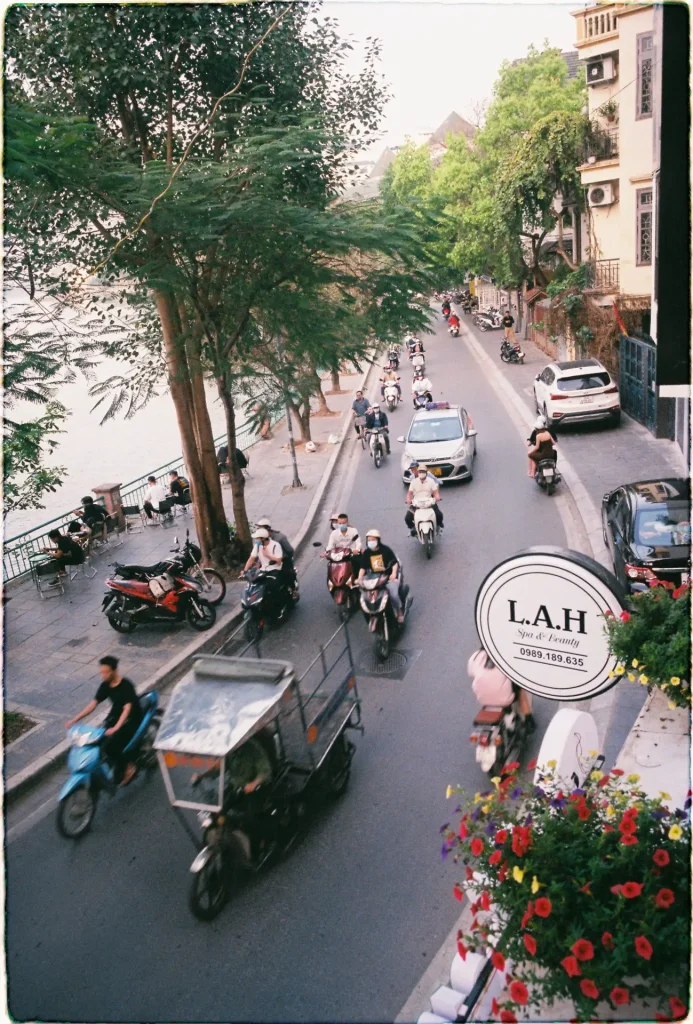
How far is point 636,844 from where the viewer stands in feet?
12.1

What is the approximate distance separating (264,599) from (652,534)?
5.26 metres

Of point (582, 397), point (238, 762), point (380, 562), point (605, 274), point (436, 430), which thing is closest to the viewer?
point (238, 762)

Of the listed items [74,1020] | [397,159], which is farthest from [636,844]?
[397,159]

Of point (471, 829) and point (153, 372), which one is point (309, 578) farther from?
point (471, 829)

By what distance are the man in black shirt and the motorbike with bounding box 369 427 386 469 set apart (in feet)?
46.2

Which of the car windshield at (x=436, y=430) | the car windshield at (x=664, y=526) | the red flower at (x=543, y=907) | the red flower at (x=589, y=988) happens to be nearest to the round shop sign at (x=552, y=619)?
the red flower at (x=543, y=907)

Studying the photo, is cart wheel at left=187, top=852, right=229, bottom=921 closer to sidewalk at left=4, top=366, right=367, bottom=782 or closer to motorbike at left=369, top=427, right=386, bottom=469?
sidewalk at left=4, top=366, right=367, bottom=782

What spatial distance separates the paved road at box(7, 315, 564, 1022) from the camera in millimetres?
5594

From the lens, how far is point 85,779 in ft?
24.3

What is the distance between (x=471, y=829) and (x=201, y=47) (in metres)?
11.0

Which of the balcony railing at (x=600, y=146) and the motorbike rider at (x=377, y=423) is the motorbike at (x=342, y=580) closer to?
the motorbike rider at (x=377, y=423)

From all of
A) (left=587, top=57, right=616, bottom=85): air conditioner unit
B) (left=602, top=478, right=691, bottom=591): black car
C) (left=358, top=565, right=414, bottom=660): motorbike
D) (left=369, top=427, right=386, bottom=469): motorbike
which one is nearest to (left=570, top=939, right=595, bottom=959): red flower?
(left=602, top=478, right=691, bottom=591): black car

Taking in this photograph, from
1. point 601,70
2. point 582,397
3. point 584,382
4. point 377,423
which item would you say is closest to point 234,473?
point 377,423

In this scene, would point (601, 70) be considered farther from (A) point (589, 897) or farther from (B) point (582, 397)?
(A) point (589, 897)
